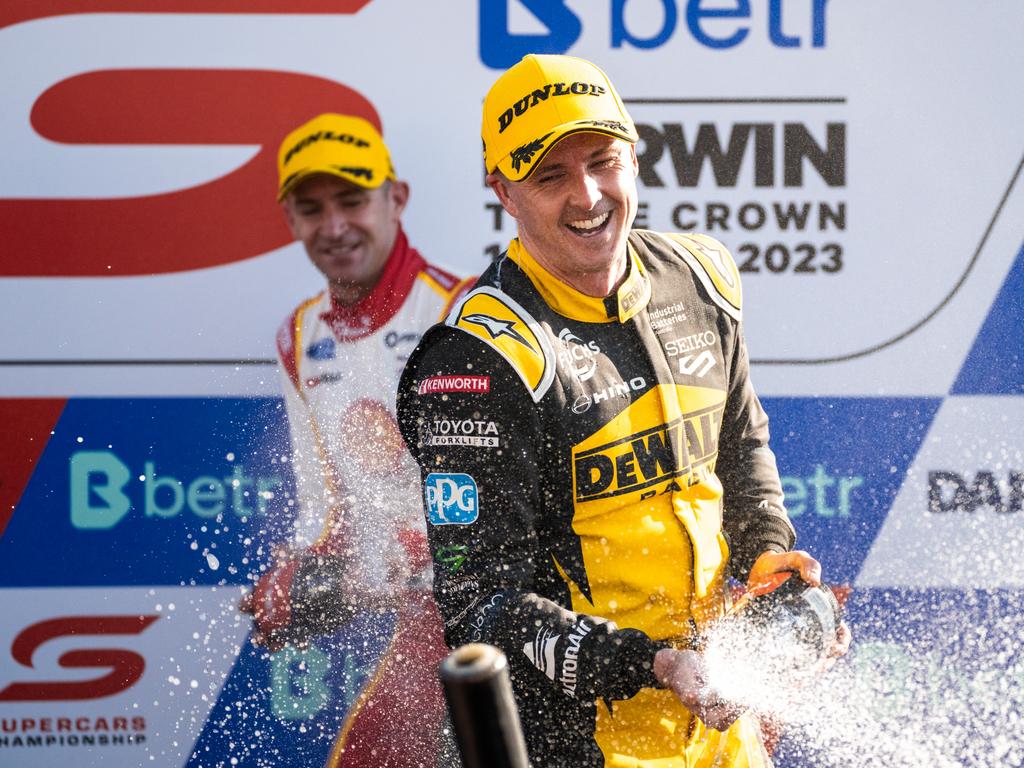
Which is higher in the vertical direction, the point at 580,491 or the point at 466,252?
the point at 466,252

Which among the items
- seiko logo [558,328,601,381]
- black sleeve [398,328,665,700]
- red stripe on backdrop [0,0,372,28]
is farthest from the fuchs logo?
red stripe on backdrop [0,0,372,28]

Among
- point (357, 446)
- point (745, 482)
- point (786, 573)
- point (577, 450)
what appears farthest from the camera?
point (357, 446)

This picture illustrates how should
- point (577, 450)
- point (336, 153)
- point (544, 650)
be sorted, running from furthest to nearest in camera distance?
point (336, 153) < point (577, 450) < point (544, 650)

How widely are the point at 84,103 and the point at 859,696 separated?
2787 mm

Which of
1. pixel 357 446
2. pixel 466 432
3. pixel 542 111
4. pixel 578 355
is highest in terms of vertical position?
pixel 542 111

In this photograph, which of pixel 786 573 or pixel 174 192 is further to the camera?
pixel 174 192

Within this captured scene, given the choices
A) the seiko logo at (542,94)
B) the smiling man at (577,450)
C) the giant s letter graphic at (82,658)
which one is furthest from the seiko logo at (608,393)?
the giant s letter graphic at (82,658)

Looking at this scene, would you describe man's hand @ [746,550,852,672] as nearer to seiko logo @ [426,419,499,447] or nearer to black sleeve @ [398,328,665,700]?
black sleeve @ [398,328,665,700]

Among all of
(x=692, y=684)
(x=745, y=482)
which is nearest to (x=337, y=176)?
(x=745, y=482)

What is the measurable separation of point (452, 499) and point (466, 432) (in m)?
0.12

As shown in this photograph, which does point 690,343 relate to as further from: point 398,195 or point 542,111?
point 398,195

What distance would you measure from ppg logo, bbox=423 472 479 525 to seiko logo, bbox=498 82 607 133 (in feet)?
2.13

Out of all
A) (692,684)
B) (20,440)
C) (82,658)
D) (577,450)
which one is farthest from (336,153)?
(692,684)

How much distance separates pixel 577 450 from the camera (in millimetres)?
2053
